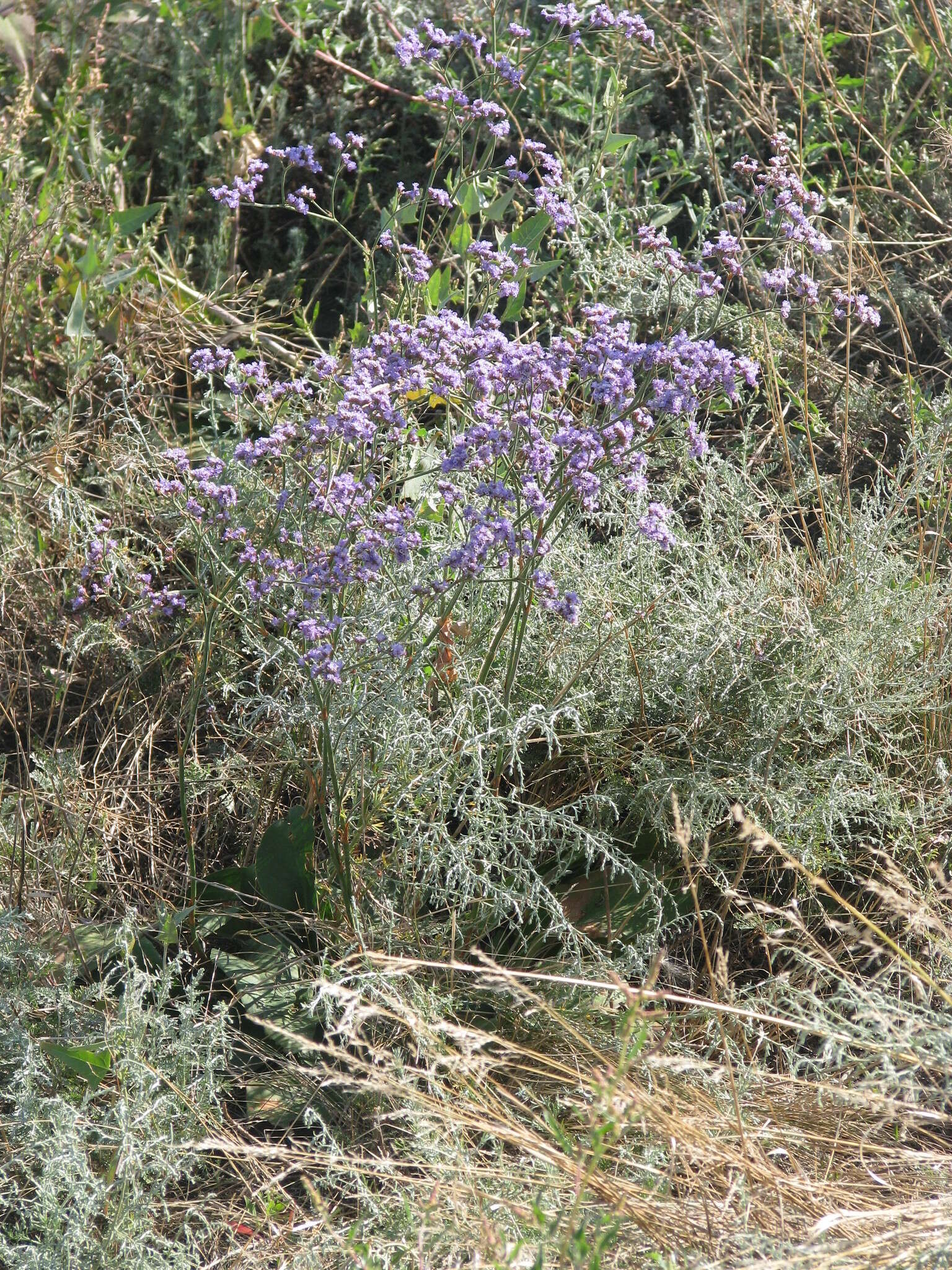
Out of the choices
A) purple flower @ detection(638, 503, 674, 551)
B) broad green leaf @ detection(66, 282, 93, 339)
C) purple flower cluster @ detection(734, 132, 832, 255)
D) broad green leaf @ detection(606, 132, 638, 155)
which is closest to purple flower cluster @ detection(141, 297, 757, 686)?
purple flower @ detection(638, 503, 674, 551)

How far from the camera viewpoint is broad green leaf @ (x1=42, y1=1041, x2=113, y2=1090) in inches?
69.0

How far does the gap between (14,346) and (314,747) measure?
144 centimetres

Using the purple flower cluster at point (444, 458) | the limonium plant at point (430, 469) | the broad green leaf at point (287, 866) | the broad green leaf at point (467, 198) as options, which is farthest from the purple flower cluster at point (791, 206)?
the broad green leaf at point (287, 866)

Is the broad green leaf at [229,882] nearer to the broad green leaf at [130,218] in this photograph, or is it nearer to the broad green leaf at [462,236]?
the broad green leaf at [462,236]

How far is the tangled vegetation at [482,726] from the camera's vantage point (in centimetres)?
167

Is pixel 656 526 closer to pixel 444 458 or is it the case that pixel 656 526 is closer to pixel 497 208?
pixel 444 458

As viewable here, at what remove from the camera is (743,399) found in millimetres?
3111

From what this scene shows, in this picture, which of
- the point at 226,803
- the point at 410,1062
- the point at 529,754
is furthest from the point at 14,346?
the point at 410,1062

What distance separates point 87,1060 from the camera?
1749mm

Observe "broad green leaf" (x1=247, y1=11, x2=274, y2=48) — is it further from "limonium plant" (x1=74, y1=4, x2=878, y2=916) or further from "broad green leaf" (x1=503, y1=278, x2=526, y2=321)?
"broad green leaf" (x1=503, y1=278, x2=526, y2=321)

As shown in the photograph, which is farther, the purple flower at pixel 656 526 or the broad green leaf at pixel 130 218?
the broad green leaf at pixel 130 218

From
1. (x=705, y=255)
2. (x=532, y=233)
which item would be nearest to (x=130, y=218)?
(x=532, y=233)

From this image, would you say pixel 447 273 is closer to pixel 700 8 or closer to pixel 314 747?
pixel 314 747

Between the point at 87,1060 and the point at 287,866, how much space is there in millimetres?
450
